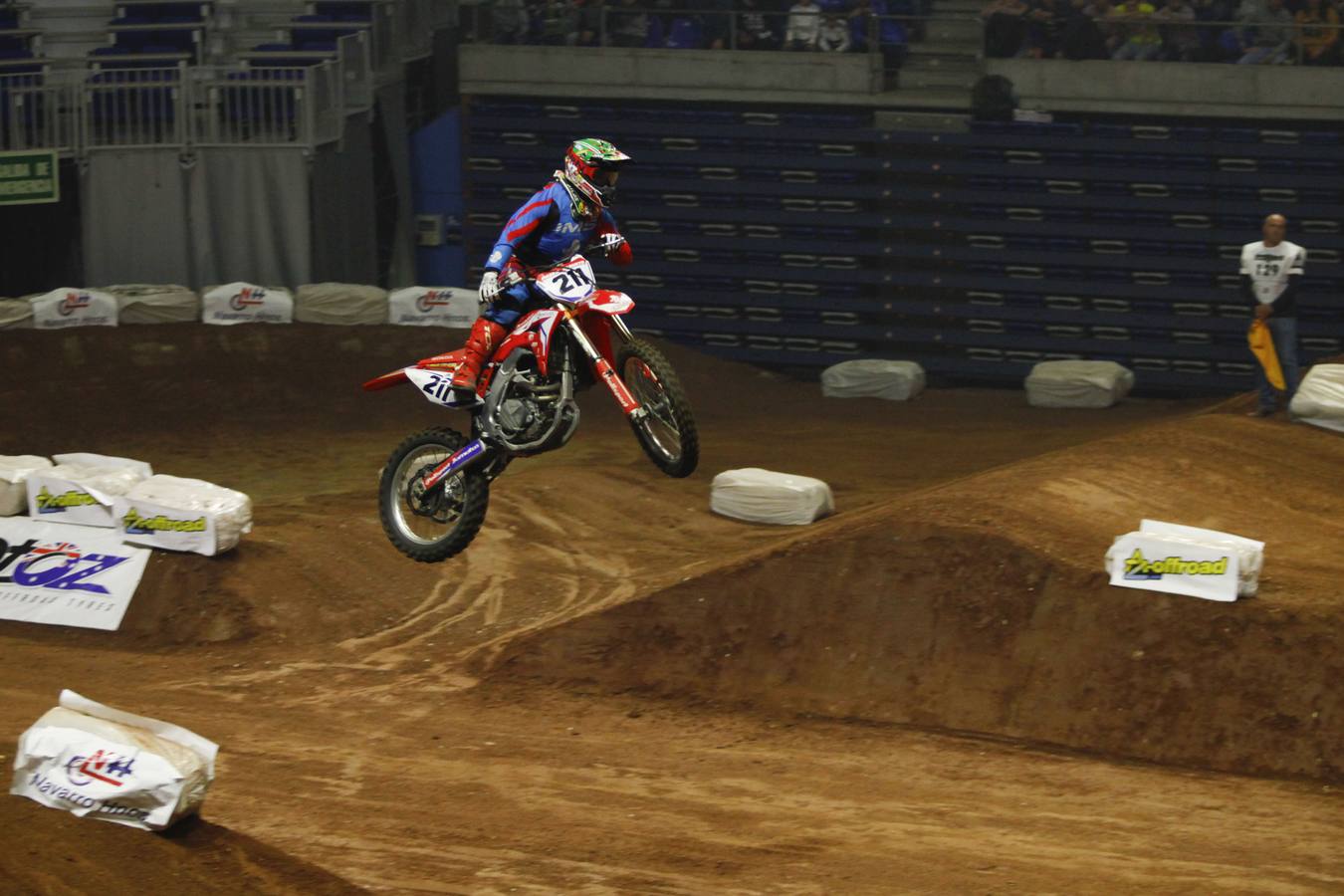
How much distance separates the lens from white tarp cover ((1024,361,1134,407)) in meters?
22.9

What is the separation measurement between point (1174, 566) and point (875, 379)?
11.5 metres

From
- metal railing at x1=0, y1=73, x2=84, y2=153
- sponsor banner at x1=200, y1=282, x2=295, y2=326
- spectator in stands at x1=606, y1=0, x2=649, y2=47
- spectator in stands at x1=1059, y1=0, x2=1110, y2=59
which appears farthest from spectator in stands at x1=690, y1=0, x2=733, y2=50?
metal railing at x1=0, y1=73, x2=84, y2=153

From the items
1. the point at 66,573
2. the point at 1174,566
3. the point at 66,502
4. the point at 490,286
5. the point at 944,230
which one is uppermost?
the point at 490,286

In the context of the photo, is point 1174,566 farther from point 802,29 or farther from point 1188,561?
point 802,29

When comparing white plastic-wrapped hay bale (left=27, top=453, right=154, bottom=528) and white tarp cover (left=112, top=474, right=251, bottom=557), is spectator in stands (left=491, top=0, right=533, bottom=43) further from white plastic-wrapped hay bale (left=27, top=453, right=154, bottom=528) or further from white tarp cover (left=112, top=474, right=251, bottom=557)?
white tarp cover (left=112, top=474, right=251, bottom=557)

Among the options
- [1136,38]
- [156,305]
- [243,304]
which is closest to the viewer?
[1136,38]

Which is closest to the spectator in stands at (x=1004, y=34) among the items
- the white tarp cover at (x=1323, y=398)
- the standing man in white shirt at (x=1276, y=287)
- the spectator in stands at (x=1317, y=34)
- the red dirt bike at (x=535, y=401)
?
the spectator in stands at (x=1317, y=34)

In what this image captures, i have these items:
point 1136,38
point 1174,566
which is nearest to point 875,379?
point 1136,38

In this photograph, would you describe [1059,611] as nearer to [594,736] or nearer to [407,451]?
[594,736]

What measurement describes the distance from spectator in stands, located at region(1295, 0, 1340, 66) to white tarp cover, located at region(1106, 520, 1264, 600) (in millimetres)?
11228

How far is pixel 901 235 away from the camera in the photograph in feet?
80.1

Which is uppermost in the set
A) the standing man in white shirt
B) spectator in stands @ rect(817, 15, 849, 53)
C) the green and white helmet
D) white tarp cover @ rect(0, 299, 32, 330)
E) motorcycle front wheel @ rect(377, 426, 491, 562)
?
spectator in stands @ rect(817, 15, 849, 53)

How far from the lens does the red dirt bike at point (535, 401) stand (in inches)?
400

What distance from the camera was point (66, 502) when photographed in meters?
16.3
